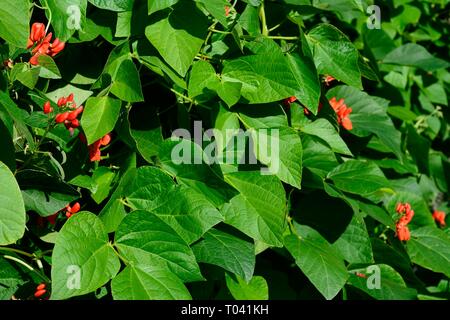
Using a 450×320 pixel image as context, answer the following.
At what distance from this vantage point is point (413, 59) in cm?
255

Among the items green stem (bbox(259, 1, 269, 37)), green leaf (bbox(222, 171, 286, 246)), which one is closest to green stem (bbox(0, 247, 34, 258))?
green leaf (bbox(222, 171, 286, 246))

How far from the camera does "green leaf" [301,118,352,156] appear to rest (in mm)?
1813

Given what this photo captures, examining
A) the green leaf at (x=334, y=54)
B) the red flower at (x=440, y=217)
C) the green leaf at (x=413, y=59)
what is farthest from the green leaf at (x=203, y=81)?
the red flower at (x=440, y=217)

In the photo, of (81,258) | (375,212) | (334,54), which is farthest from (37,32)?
(375,212)

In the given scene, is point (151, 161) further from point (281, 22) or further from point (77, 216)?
point (281, 22)

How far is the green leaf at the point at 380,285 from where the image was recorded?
6.15ft

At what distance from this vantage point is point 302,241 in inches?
70.6

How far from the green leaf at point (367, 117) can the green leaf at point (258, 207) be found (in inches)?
24.7

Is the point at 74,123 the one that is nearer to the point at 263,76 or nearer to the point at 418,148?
the point at 263,76

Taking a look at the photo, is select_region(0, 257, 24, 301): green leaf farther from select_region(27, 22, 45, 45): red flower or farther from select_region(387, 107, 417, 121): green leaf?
select_region(387, 107, 417, 121): green leaf

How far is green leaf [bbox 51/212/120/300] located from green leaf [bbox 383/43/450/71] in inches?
60.9

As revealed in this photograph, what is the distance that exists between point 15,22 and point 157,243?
503 millimetres
